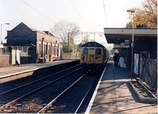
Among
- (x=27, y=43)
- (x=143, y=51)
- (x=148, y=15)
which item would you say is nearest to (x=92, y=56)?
(x=143, y=51)

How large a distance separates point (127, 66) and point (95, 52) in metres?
5.55

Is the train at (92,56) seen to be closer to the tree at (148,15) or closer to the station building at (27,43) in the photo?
the tree at (148,15)

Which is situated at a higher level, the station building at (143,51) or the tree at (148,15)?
the tree at (148,15)

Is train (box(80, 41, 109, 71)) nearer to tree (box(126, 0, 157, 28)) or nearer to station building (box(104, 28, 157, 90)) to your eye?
station building (box(104, 28, 157, 90))

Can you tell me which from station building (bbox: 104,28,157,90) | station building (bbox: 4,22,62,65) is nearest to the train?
station building (bbox: 104,28,157,90)

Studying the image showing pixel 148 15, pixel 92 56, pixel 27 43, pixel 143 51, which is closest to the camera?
pixel 143 51

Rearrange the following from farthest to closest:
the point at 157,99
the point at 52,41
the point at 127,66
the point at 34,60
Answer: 1. the point at 52,41
2. the point at 34,60
3. the point at 127,66
4. the point at 157,99

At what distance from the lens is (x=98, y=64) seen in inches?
1219

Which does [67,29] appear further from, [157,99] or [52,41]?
[157,99]

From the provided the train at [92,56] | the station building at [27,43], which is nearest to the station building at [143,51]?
the train at [92,56]

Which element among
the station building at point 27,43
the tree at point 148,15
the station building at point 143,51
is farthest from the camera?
the station building at point 27,43

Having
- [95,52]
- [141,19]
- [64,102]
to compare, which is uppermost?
[141,19]

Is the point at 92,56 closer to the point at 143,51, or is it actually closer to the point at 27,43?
the point at 143,51

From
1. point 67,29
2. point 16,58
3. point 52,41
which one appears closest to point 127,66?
point 16,58
